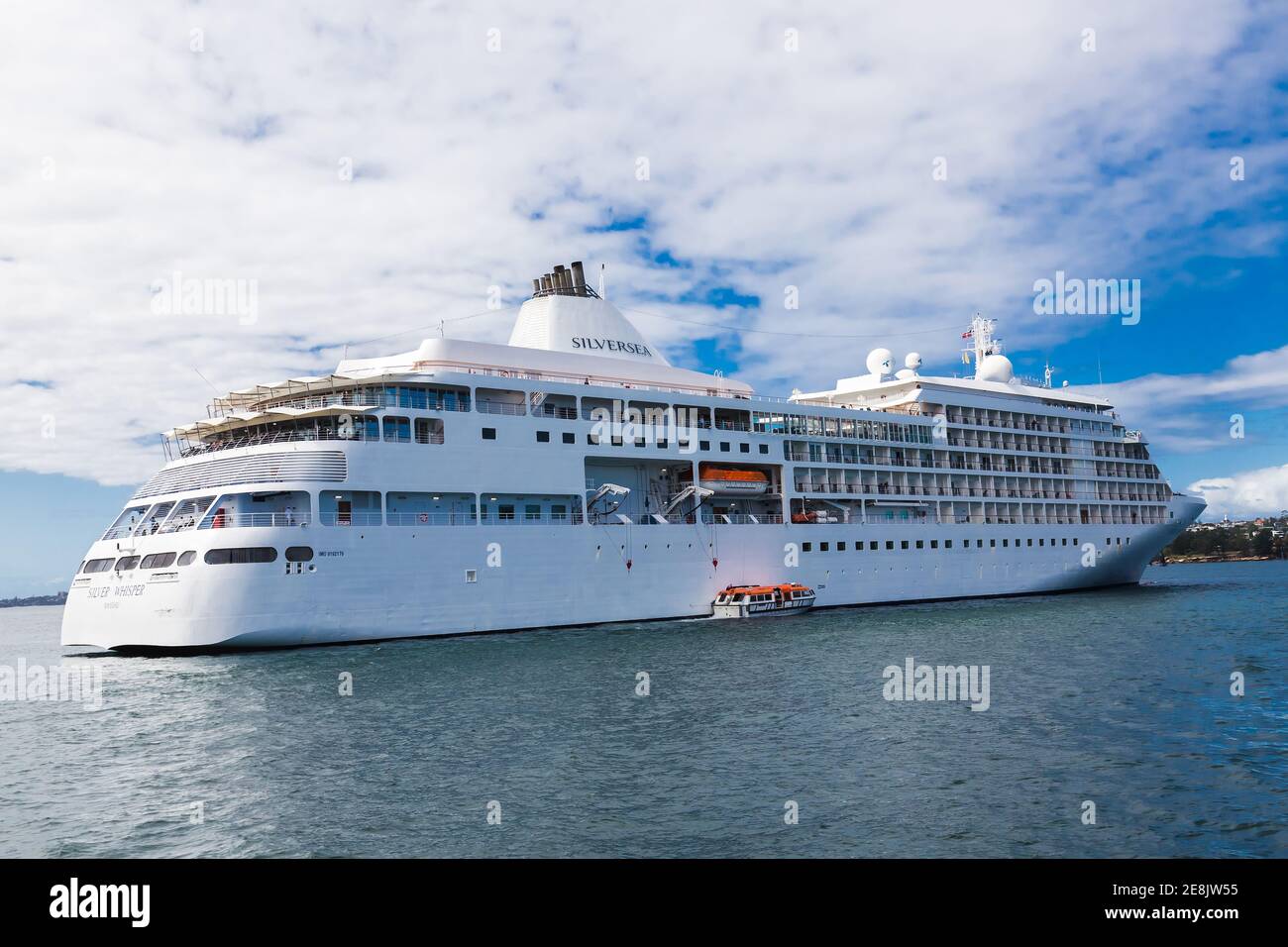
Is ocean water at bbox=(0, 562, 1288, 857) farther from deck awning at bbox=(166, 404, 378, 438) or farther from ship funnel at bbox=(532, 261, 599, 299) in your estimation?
ship funnel at bbox=(532, 261, 599, 299)

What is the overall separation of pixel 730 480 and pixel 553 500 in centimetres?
1046

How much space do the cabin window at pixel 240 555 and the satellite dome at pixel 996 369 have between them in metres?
51.4

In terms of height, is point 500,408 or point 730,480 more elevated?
point 500,408

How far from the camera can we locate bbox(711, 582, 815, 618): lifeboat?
143 feet

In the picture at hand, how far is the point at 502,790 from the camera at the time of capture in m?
15.4

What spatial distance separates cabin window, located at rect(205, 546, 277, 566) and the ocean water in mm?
3367

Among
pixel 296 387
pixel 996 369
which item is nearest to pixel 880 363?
pixel 996 369

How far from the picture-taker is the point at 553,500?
132ft

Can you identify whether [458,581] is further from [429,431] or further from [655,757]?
[655,757]

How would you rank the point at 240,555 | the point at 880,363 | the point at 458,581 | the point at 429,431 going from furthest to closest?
the point at 880,363, the point at 429,431, the point at 458,581, the point at 240,555

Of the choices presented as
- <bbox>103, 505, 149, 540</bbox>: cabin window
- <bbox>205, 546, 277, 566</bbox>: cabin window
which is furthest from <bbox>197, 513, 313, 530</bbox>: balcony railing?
<bbox>103, 505, 149, 540</bbox>: cabin window

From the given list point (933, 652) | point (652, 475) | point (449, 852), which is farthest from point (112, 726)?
point (652, 475)

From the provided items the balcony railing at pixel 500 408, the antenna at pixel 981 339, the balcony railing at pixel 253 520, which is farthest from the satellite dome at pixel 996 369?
the balcony railing at pixel 253 520
